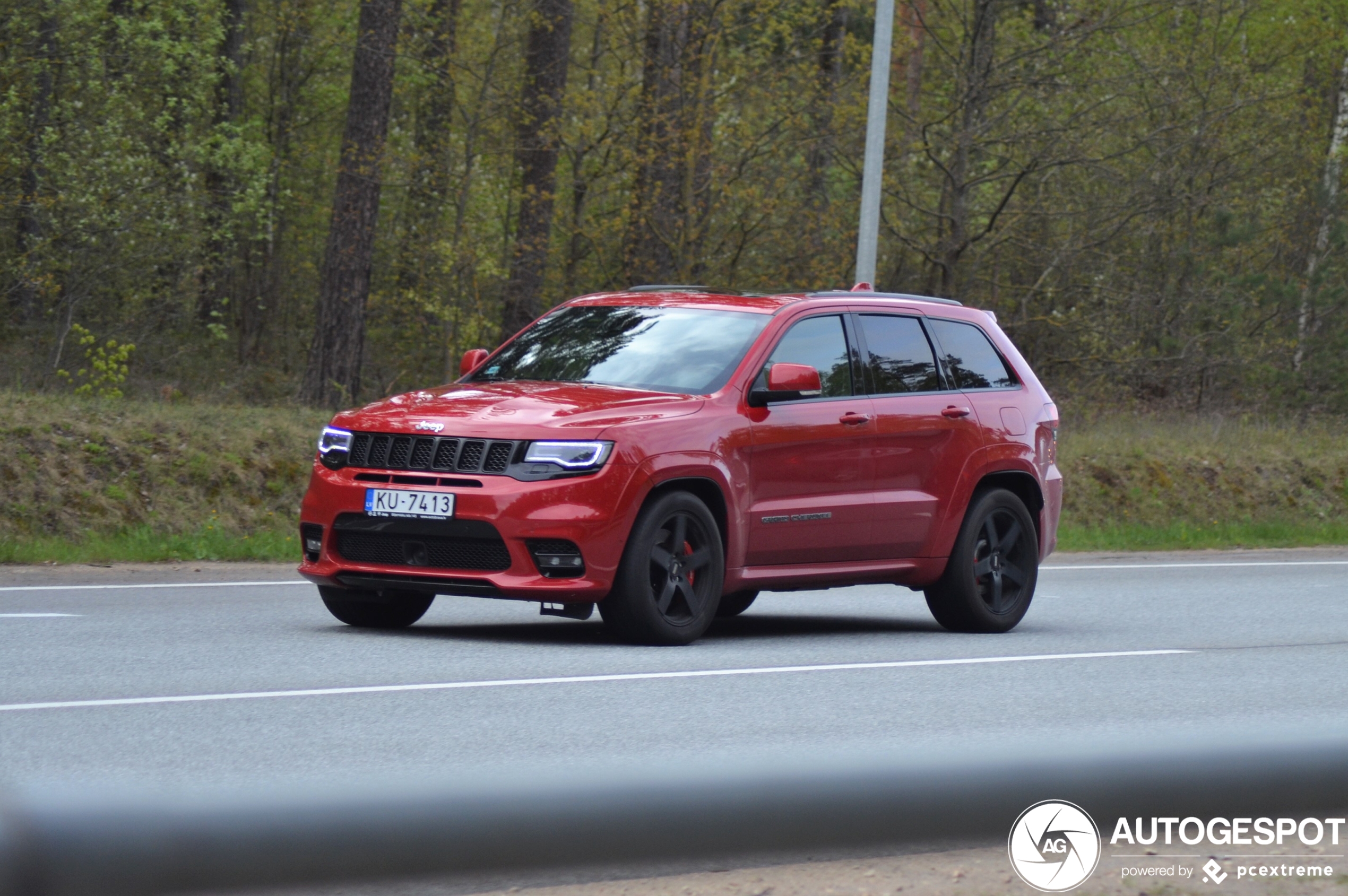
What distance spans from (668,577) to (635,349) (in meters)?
1.55

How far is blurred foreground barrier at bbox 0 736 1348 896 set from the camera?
1199 millimetres

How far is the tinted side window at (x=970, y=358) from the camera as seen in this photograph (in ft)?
36.9

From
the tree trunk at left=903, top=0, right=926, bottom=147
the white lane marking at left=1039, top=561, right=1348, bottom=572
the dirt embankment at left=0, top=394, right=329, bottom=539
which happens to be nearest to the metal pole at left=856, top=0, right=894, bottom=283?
the white lane marking at left=1039, top=561, right=1348, bottom=572

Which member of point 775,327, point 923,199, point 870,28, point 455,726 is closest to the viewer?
point 455,726

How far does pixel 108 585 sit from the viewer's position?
12.5 metres

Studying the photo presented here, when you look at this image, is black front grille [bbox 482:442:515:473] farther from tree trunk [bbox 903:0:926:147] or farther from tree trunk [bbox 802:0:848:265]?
tree trunk [bbox 903:0:926:147]

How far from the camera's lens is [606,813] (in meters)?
1.29

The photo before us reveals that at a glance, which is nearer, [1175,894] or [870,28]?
[1175,894]

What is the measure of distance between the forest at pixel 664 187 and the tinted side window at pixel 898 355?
343 inches

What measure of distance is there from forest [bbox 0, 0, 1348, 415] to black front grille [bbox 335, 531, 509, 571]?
10.5 metres

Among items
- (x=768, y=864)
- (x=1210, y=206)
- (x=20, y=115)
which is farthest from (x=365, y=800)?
(x=1210, y=206)

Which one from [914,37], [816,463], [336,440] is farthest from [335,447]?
[914,37]

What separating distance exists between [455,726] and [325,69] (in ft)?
93.9

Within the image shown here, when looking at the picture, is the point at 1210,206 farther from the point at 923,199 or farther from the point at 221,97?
the point at 221,97
